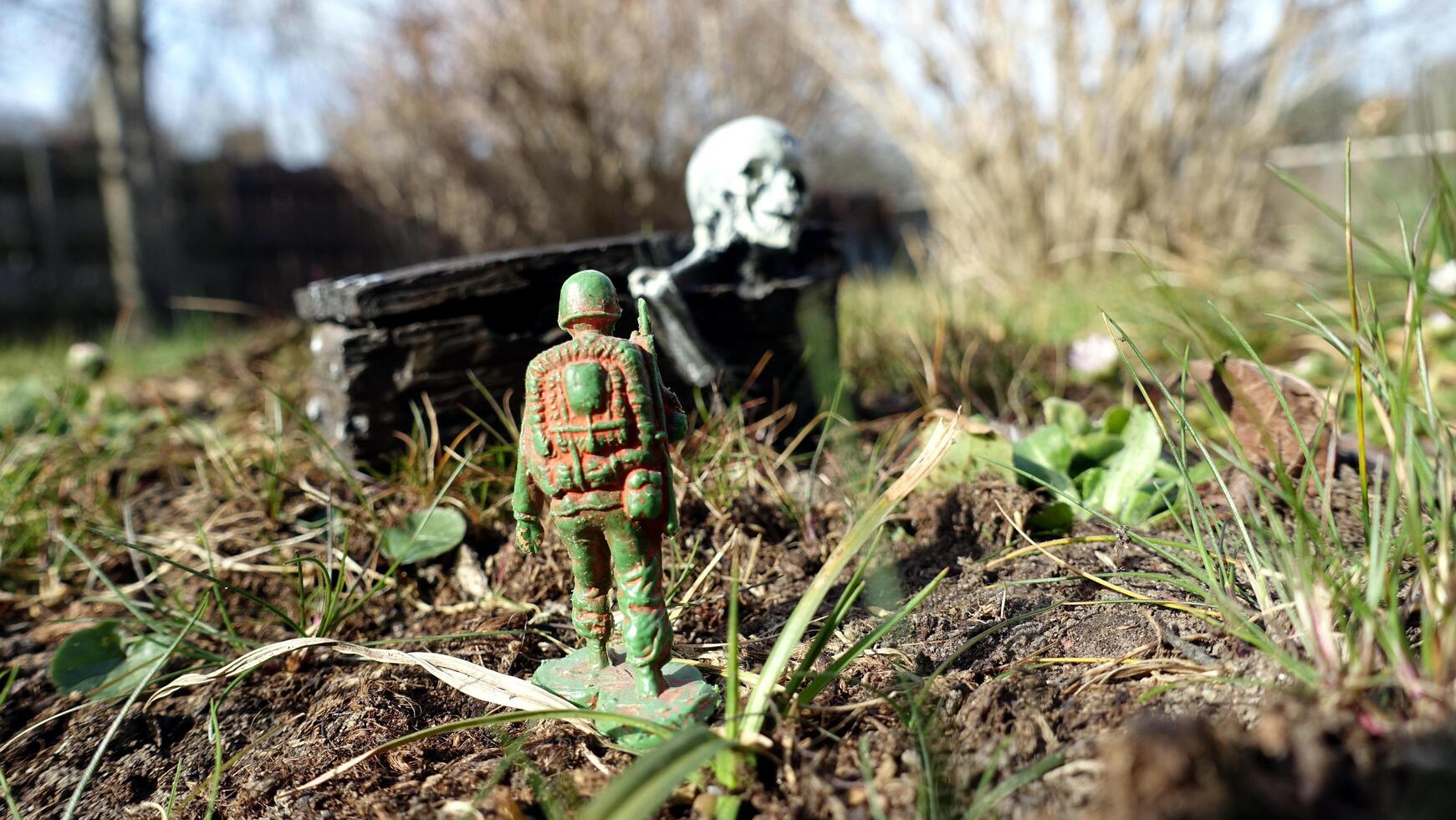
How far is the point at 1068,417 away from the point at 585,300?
141cm

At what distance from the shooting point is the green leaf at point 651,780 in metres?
0.88

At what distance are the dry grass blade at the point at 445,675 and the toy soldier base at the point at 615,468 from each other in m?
0.09

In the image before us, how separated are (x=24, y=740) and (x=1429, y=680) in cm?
216

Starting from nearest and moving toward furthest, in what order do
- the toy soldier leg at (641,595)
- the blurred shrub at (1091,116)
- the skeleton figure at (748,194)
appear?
the toy soldier leg at (641,595) → the skeleton figure at (748,194) → the blurred shrub at (1091,116)

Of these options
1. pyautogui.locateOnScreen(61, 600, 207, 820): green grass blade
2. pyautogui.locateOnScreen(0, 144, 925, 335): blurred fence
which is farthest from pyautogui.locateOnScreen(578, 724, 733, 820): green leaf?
pyautogui.locateOnScreen(0, 144, 925, 335): blurred fence

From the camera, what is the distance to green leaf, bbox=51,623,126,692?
1.73m

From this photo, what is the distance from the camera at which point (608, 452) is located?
1249mm

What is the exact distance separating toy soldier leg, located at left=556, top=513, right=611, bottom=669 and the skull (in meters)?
1.32

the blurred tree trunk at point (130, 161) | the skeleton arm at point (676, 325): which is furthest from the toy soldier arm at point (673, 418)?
the blurred tree trunk at point (130, 161)

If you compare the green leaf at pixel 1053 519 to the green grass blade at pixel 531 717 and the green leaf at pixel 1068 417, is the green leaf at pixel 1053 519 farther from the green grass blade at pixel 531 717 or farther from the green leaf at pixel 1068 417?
the green grass blade at pixel 531 717

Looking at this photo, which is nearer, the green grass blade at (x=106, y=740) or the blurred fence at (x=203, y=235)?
the green grass blade at (x=106, y=740)

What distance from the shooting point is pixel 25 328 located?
28.3 feet

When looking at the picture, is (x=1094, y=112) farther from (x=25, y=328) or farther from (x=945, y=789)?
(x=25, y=328)

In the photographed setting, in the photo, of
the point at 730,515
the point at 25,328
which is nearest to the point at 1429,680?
the point at 730,515
